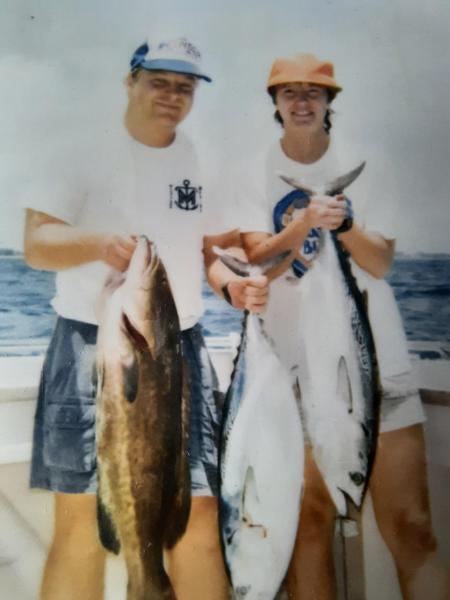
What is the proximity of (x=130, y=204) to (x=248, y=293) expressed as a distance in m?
0.31

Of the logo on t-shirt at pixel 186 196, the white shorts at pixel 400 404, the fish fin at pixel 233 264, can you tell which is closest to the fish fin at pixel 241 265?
the fish fin at pixel 233 264

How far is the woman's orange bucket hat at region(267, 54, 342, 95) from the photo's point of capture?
1367mm

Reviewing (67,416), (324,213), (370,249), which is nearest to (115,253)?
(67,416)

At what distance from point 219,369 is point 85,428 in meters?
0.30

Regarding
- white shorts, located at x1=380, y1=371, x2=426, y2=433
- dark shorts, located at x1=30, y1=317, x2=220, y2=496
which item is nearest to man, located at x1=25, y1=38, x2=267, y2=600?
dark shorts, located at x1=30, y1=317, x2=220, y2=496

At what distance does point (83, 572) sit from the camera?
4.18ft

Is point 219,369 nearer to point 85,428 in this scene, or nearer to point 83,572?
point 85,428

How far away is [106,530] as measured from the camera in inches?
50.0

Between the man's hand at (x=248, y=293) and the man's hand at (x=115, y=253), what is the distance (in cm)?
22

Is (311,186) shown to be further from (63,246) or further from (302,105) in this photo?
(63,246)

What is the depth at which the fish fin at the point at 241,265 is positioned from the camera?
1325 mm

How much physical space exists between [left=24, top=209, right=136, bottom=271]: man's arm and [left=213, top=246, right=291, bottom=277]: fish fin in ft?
0.63

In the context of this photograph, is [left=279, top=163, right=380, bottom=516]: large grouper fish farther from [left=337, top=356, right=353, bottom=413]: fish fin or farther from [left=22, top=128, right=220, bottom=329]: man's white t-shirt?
[left=22, top=128, right=220, bottom=329]: man's white t-shirt

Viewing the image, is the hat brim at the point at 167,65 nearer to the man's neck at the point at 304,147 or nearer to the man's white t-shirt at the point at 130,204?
the man's white t-shirt at the point at 130,204
